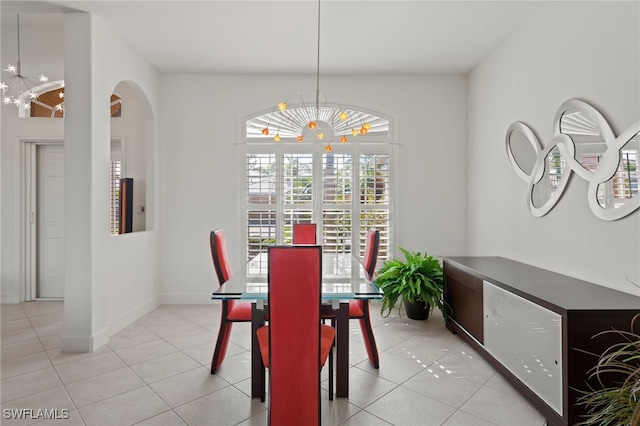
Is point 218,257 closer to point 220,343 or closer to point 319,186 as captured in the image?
point 220,343

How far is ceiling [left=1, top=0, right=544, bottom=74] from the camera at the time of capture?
2.93m

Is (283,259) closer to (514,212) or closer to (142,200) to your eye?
(514,212)

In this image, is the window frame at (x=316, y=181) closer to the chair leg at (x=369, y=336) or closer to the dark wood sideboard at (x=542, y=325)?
A: the dark wood sideboard at (x=542, y=325)

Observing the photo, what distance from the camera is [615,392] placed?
1.35 metres

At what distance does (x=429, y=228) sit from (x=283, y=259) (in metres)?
3.18

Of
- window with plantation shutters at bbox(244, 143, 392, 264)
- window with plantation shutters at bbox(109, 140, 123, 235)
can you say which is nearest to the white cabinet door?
window with plantation shutters at bbox(244, 143, 392, 264)

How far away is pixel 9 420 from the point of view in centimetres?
197

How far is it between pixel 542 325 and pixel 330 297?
1.20 metres

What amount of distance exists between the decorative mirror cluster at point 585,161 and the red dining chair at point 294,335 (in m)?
1.91

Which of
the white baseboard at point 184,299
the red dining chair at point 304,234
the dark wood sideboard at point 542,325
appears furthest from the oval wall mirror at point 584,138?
the white baseboard at point 184,299

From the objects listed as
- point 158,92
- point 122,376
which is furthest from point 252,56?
point 122,376

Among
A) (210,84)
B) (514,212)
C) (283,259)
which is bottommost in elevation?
(283,259)

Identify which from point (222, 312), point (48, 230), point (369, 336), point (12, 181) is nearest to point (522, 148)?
point (369, 336)

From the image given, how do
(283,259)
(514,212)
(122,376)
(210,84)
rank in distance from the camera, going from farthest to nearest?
(210,84) → (514,212) → (122,376) → (283,259)
